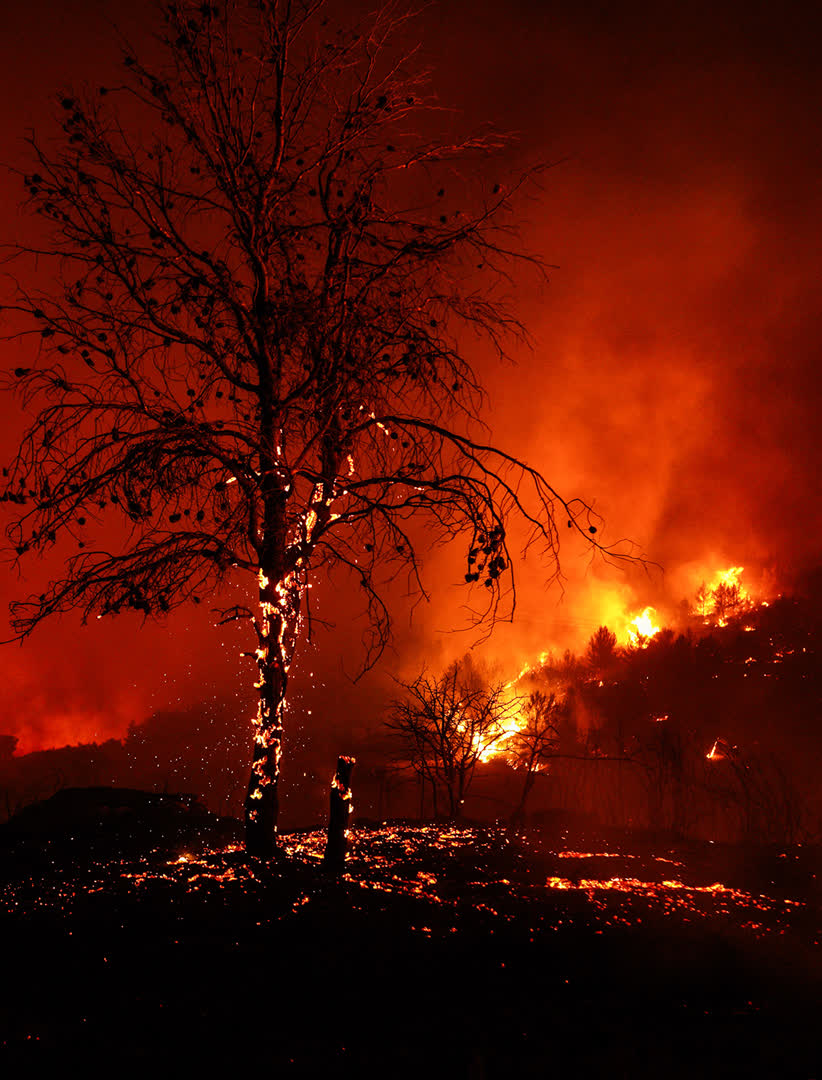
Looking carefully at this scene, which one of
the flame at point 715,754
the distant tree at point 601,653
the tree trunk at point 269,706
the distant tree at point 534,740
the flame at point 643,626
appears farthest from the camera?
the flame at point 643,626

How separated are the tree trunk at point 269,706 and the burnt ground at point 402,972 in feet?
1.27

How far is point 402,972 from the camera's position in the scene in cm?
406

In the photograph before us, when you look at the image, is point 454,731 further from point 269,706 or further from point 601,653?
point 601,653

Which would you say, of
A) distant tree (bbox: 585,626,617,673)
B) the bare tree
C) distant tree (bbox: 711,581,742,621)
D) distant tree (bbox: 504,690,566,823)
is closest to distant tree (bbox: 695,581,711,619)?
distant tree (bbox: 711,581,742,621)

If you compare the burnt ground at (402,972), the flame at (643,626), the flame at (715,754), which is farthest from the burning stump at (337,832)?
the flame at (643,626)

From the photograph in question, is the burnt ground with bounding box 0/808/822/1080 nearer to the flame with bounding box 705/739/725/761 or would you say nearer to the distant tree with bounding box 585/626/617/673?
the flame with bounding box 705/739/725/761

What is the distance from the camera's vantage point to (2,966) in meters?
4.00

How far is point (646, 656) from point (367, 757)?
24.1 m

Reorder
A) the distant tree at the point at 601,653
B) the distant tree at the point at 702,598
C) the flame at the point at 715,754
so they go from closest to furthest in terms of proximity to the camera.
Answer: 1. the flame at the point at 715,754
2. the distant tree at the point at 601,653
3. the distant tree at the point at 702,598

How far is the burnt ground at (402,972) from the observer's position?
330 centimetres

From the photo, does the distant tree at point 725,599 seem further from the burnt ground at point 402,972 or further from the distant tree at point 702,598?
the burnt ground at point 402,972

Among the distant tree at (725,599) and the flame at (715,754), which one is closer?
the flame at (715,754)

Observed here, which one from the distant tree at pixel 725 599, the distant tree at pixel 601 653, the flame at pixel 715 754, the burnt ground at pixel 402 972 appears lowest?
the flame at pixel 715 754

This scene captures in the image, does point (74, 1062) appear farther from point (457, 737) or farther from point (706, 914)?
point (457, 737)
